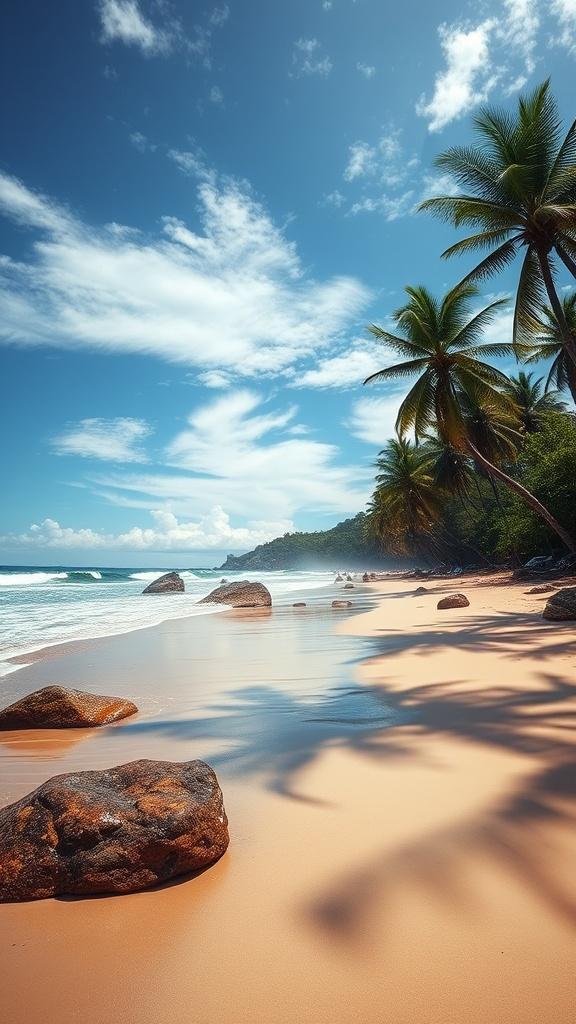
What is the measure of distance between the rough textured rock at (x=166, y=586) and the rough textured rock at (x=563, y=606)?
26.7m

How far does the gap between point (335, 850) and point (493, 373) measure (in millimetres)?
20601

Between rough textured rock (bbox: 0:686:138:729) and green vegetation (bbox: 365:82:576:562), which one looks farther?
green vegetation (bbox: 365:82:576:562)

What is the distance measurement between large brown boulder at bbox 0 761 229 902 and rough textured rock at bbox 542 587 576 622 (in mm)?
7258

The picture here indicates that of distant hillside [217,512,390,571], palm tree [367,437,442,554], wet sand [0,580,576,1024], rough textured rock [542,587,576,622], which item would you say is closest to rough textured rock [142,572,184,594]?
palm tree [367,437,442,554]

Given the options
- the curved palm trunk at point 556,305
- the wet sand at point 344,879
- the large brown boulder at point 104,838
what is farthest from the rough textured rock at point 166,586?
the large brown boulder at point 104,838

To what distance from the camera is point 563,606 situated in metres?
7.89

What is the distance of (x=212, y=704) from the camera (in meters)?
4.68

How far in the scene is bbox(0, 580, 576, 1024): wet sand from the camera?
1.43 m

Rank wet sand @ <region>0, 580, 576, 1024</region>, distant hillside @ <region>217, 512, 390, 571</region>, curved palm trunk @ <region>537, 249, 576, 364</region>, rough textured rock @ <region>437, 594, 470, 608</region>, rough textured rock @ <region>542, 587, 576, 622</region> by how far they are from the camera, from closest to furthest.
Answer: wet sand @ <region>0, 580, 576, 1024</region> → rough textured rock @ <region>542, 587, 576, 622</region> → rough textured rock @ <region>437, 594, 470, 608</region> → curved palm trunk @ <region>537, 249, 576, 364</region> → distant hillside @ <region>217, 512, 390, 571</region>

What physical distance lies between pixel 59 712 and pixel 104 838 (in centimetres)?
263

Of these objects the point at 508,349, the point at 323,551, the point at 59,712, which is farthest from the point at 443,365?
the point at 323,551

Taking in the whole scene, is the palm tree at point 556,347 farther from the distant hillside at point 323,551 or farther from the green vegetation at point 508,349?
the distant hillside at point 323,551

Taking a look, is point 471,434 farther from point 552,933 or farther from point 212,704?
point 552,933

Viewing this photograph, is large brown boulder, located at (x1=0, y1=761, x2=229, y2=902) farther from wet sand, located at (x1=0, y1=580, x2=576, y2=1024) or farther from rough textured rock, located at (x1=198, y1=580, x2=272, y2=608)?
rough textured rock, located at (x1=198, y1=580, x2=272, y2=608)
